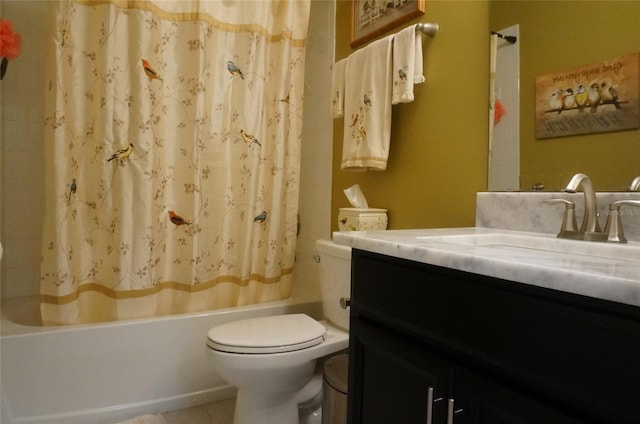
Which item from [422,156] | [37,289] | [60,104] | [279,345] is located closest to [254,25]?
[60,104]

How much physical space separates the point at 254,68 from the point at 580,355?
1.58 meters

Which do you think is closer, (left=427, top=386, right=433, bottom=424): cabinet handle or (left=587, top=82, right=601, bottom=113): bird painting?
(left=427, top=386, right=433, bottom=424): cabinet handle

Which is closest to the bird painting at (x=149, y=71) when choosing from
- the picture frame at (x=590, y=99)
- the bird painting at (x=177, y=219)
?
the bird painting at (x=177, y=219)

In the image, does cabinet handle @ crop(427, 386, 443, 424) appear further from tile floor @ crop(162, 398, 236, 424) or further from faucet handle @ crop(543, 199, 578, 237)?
tile floor @ crop(162, 398, 236, 424)

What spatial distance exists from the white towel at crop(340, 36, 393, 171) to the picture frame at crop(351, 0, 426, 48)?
129 millimetres

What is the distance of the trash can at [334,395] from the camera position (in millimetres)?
1206

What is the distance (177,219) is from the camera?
1.57 metres

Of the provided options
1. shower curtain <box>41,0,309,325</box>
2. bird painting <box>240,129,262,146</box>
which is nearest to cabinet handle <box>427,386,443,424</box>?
shower curtain <box>41,0,309,325</box>

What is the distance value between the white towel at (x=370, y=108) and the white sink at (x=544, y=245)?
1.96 ft

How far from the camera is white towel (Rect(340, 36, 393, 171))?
4.87ft

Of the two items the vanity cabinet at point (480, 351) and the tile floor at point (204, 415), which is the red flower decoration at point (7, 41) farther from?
the vanity cabinet at point (480, 351)

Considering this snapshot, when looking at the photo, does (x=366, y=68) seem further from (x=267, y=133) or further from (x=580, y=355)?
(x=580, y=355)

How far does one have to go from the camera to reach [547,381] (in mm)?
502

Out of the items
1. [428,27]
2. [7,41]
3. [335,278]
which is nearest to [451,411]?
[335,278]
